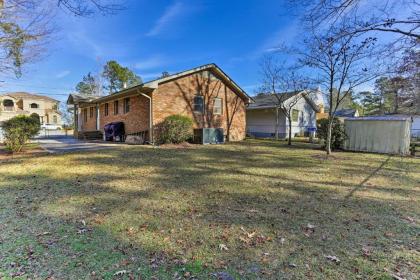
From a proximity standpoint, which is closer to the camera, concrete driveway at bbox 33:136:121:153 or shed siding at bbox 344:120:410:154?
concrete driveway at bbox 33:136:121:153

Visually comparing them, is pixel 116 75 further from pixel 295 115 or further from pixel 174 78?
pixel 295 115

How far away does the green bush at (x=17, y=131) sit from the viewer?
973cm

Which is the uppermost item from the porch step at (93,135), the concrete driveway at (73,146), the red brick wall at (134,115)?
the red brick wall at (134,115)

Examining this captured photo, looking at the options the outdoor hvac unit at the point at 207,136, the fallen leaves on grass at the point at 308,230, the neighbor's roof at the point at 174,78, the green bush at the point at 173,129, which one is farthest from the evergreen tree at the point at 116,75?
the fallen leaves on grass at the point at 308,230

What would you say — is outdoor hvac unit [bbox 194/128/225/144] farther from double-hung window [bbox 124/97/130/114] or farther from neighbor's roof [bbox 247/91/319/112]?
neighbor's roof [bbox 247/91/319/112]

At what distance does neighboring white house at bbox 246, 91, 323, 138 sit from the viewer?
22.4 meters

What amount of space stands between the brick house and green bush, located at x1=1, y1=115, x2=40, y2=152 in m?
5.05

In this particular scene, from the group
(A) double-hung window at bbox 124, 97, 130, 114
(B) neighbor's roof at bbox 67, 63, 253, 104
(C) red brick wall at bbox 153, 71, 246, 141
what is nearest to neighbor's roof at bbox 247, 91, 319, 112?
(B) neighbor's roof at bbox 67, 63, 253, 104

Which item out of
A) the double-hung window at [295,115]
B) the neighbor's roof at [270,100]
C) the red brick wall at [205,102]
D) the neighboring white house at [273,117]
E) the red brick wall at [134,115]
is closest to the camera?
the red brick wall at [134,115]

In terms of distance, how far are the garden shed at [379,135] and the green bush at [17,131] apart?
15783 millimetres

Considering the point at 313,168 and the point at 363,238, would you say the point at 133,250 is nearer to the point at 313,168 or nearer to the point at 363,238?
the point at 363,238

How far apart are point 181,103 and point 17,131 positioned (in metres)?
8.21

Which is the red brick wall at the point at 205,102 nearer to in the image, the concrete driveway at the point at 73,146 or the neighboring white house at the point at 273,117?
the concrete driveway at the point at 73,146

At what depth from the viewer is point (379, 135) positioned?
11984 mm
